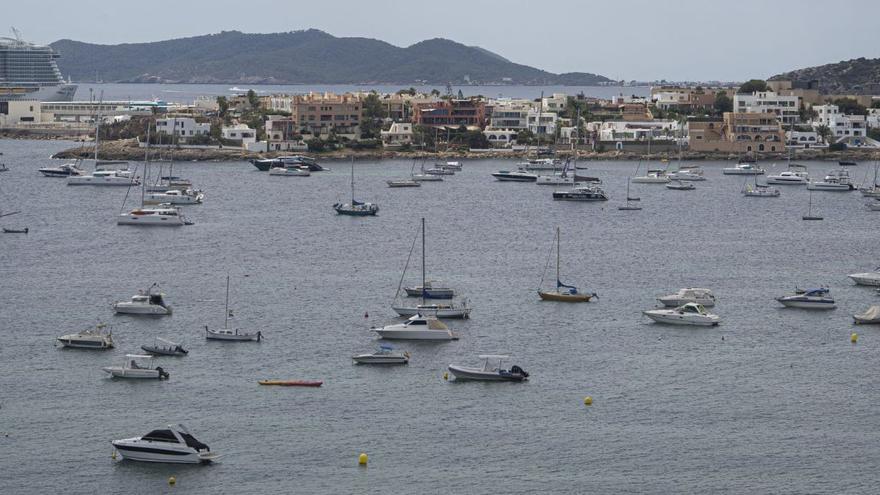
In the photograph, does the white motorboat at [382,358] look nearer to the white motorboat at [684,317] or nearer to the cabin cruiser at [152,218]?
the white motorboat at [684,317]

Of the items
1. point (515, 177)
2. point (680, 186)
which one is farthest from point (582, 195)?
point (515, 177)

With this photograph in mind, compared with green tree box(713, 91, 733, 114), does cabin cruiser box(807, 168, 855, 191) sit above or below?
below

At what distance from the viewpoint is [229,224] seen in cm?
5894

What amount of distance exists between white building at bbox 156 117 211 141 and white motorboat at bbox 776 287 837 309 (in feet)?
220

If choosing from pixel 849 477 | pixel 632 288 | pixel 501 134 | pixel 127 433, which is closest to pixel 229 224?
pixel 632 288

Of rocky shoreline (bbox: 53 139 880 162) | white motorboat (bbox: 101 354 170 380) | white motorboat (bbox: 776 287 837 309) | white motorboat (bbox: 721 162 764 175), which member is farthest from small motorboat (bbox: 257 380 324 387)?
rocky shoreline (bbox: 53 139 880 162)

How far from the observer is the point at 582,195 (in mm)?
70438

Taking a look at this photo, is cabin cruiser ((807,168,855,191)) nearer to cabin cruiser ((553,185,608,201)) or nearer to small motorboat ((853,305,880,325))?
cabin cruiser ((553,185,608,201))

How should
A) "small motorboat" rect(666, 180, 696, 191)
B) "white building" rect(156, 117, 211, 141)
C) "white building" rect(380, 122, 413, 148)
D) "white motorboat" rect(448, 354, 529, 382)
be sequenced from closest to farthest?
1. "white motorboat" rect(448, 354, 529, 382)
2. "small motorboat" rect(666, 180, 696, 191)
3. "white building" rect(156, 117, 211, 141)
4. "white building" rect(380, 122, 413, 148)

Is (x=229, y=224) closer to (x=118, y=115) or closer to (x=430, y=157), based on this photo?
(x=430, y=157)

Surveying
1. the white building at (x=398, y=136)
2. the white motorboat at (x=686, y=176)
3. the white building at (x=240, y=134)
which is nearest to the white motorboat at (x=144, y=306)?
the white motorboat at (x=686, y=176)

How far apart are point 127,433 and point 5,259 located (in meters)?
22.1

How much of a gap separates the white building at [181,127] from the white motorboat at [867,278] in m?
64.8

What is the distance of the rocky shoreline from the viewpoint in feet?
313
